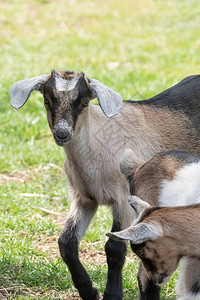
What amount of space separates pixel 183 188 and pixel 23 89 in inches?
55.0

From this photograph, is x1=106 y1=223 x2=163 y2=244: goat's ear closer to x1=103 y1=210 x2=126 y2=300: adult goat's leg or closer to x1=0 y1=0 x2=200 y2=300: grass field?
x1=103 y1=210 x2=126 y2=300: adult goat's leg

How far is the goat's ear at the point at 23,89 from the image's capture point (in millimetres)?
4455

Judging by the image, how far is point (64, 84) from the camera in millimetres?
4406

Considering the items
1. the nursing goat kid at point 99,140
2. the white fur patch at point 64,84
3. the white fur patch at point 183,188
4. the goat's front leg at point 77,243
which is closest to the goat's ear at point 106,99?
the nursing goat kid at point 99,140

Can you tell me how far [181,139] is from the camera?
5090 mm

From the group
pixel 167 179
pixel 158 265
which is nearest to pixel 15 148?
pixel 167 179

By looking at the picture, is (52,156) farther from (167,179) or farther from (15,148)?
(167,179)

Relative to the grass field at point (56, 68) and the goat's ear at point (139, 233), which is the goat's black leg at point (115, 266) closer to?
the grass field at point (56, 68)

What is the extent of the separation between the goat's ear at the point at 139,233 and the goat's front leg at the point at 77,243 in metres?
1.45

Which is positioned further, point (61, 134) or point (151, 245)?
point (61, 134)

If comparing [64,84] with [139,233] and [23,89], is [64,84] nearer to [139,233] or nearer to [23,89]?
[23,89]

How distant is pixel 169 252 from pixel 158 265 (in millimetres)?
138

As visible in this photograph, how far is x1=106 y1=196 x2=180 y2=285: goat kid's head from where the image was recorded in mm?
3201

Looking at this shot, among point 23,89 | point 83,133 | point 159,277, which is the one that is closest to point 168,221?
point 159,277
